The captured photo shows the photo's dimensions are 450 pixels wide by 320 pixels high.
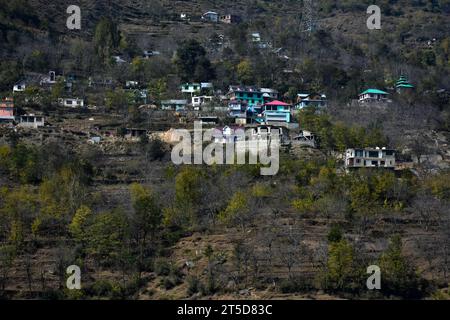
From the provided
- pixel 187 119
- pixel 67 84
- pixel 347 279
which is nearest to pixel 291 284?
pixel 347 279

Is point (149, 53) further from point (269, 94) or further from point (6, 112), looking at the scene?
point (6, 112)

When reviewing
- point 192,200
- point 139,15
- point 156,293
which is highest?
point 139,15

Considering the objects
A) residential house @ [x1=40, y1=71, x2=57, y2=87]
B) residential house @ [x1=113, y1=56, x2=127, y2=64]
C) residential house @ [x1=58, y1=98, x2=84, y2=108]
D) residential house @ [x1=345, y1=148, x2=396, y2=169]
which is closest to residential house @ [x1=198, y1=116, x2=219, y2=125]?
residential house @ [x1=58, y1=98, x2=84, y2=108]

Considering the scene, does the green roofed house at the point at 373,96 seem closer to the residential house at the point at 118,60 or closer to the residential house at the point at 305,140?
the residential house at the point at 305,140

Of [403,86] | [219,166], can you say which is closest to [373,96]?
[403,86]

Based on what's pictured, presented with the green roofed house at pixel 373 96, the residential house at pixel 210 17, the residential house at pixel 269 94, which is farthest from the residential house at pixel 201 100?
the residential house at pixel 210 17

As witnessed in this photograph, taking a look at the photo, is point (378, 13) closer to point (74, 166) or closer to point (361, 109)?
point (361, 109)

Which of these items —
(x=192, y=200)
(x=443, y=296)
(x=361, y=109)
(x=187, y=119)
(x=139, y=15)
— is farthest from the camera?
(x=139, y=15)
